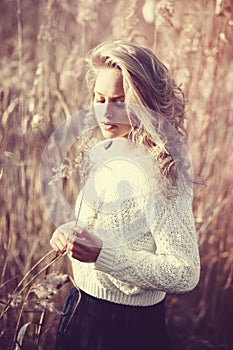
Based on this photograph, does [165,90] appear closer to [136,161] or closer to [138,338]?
[136,161]

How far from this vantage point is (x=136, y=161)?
3.03 ft

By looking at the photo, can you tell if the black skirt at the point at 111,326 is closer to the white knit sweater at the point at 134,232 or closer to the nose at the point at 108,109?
the white knit sweater at the point at 134,232

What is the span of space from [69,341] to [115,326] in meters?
0.10

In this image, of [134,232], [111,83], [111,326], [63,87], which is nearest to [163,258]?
[134,232]

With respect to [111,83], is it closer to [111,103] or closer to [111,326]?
[111,103]

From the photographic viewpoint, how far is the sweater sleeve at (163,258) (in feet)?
2.78

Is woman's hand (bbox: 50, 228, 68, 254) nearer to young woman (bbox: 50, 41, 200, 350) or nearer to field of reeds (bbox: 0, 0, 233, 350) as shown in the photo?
young woman (bbox: 50, 41, 200, 350)

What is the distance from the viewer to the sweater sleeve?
848 mm

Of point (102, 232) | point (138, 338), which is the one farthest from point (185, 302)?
point (102, 232)

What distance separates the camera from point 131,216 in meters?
0.90

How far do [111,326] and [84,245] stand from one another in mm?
205

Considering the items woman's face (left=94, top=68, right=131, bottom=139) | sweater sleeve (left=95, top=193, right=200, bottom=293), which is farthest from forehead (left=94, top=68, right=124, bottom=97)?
sweater sleeve (left=95, top=193, right=200, bottom=293)

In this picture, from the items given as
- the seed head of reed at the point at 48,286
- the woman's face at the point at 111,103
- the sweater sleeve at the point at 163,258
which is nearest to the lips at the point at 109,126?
the woman's face at the point at 111,103

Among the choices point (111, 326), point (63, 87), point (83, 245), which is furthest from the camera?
Result: point (63, 87)
